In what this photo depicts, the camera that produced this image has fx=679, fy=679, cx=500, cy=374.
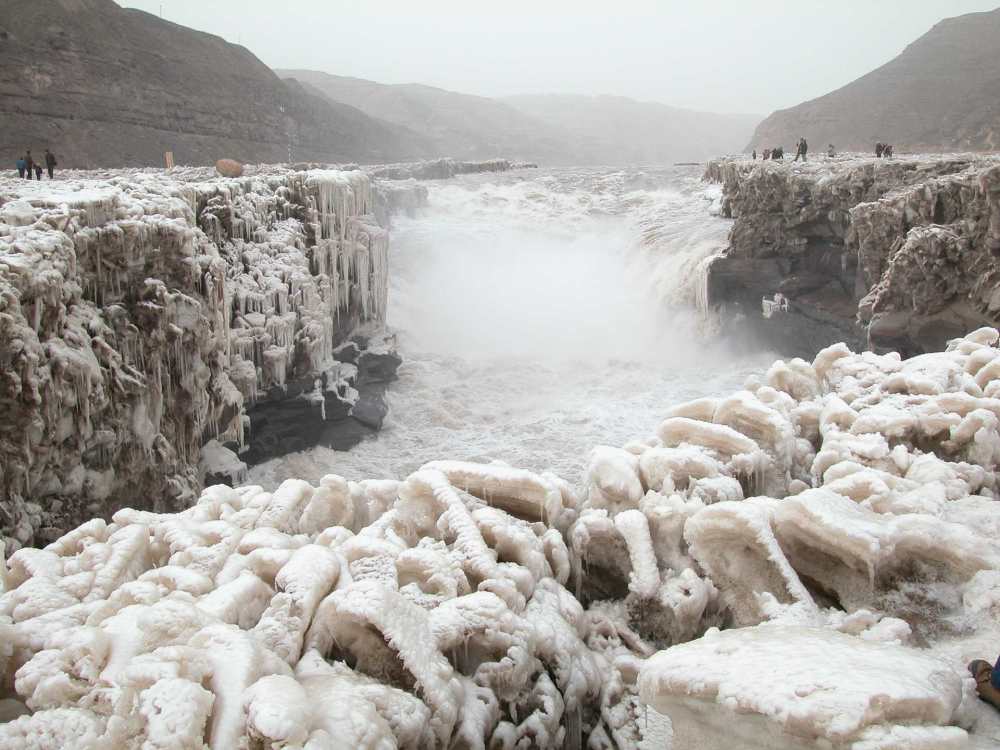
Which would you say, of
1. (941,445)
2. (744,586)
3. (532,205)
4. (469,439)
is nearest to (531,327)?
(469,439)

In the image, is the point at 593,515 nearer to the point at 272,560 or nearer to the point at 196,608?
the point at 272,560

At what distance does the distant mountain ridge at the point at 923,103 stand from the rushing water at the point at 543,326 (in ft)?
76.2

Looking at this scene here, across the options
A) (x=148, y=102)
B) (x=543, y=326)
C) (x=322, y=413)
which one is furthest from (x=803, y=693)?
(x=148, y=102)

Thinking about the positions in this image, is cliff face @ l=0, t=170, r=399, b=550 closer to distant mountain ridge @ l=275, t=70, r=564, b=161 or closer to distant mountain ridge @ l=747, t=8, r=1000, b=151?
distant mountain ridge @ l=747, t=8, r=1000, b=151

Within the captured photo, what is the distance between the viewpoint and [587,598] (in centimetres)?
444

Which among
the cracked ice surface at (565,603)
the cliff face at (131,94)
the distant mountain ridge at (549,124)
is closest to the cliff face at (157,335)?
the cracked ice surface at (565,603)

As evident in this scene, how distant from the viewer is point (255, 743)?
233 centimetres

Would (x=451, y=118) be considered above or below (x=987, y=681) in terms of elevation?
above

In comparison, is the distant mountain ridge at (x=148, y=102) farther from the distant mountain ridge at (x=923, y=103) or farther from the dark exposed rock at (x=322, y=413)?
the distant mountain ridge at (x=923, y=103)

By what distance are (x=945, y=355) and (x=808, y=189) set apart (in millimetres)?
10060

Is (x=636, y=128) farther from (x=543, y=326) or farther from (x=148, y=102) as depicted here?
(x=543, y=326)

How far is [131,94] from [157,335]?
35797 mm

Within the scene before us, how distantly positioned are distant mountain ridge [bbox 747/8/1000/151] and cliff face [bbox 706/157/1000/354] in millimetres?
27735

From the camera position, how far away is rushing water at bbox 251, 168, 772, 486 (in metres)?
12.5
